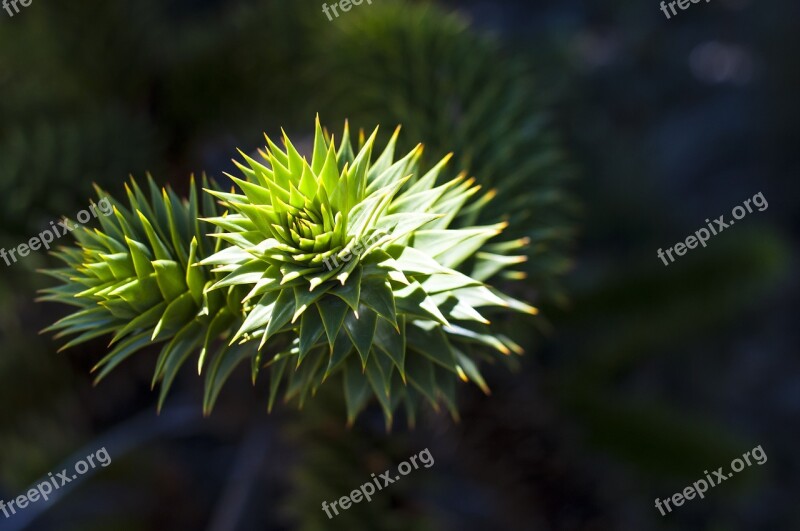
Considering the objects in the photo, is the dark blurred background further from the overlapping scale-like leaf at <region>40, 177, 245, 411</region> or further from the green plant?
the overlapping scale-like leaf at <region>40, 177, 245, 411</region>

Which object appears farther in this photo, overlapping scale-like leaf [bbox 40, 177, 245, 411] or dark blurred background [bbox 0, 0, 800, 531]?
dark blurred background [bbox 0, 0, 800, 531]

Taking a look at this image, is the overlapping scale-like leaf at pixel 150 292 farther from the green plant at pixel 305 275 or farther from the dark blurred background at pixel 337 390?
the dark blurred background at pixel 337 390

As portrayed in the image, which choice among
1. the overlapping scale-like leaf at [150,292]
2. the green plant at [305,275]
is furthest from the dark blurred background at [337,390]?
the overlapping scale-like leaf at [150,292]

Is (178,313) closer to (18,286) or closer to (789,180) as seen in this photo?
(18,286)

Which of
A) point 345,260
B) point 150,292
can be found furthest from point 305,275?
point 150,292

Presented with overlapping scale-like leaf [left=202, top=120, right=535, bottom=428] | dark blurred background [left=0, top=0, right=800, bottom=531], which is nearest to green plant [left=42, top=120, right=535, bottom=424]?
overlapping scale-like leaf [left=202, top=120, right=535, bottom=428]
